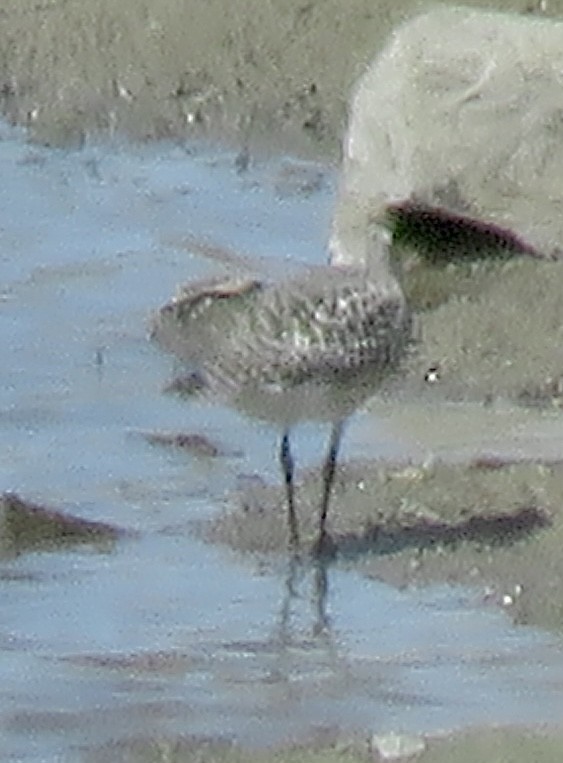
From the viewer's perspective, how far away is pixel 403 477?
7316 mm

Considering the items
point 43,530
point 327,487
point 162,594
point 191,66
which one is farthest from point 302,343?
point 191,66

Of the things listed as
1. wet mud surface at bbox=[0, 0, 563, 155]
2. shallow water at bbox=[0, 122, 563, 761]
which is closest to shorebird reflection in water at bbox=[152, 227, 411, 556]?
shallow water at bbox=[0, 122, 563, 761]

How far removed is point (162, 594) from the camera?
6.64 meters

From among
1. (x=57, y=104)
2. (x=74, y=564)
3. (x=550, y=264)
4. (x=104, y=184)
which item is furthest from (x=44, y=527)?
(x=57, y=104)

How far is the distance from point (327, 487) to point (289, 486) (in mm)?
88

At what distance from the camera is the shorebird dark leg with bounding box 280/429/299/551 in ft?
22.8

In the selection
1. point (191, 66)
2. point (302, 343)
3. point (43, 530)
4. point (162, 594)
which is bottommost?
point (191, 66)

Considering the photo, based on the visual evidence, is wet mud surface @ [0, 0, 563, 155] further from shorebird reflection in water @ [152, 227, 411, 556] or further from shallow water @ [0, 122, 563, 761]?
shorebird reflection in water @ [152, 227, 411, 556]

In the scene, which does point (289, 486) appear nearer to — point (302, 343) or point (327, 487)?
point (327, 487)

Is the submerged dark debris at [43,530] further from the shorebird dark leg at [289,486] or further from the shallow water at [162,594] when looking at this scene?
the shorebird dark leg at [289,486]

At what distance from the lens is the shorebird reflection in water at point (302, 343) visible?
6.80 m

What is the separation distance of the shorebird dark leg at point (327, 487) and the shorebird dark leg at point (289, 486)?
0.05 metres

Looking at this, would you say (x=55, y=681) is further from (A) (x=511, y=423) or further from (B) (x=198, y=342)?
(A) (x=511, y=423)

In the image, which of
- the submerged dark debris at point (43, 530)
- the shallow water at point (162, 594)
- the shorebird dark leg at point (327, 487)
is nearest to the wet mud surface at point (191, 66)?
the shallow water at point (162, 594)
